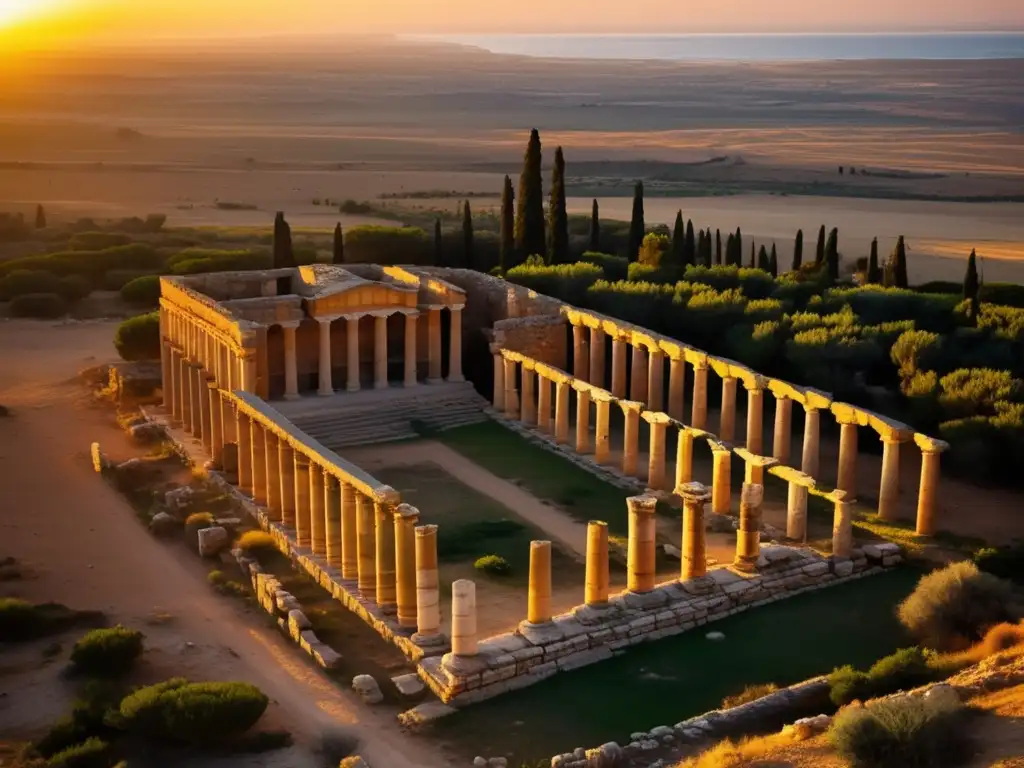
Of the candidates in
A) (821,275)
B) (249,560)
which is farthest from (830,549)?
(821,275)

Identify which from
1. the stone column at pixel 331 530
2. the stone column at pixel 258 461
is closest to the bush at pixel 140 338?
the stone column at pixel 258 461

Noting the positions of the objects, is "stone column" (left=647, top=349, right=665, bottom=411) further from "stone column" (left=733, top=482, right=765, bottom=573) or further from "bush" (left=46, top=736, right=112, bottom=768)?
"bush" (left=46, top=736, right=112, bottom=768)

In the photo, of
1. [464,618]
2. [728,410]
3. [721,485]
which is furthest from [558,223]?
[464,618]

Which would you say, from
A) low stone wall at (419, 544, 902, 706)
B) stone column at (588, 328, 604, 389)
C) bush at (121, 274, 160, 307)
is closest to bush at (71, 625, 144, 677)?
low stone wall at (419, 544, 902, 706)

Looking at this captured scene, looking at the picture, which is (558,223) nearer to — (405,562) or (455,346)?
(455,346)

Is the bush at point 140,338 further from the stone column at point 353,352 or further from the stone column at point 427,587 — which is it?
the stone column at point 427,587

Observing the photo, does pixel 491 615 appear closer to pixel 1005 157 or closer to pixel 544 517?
pixel 544 517
